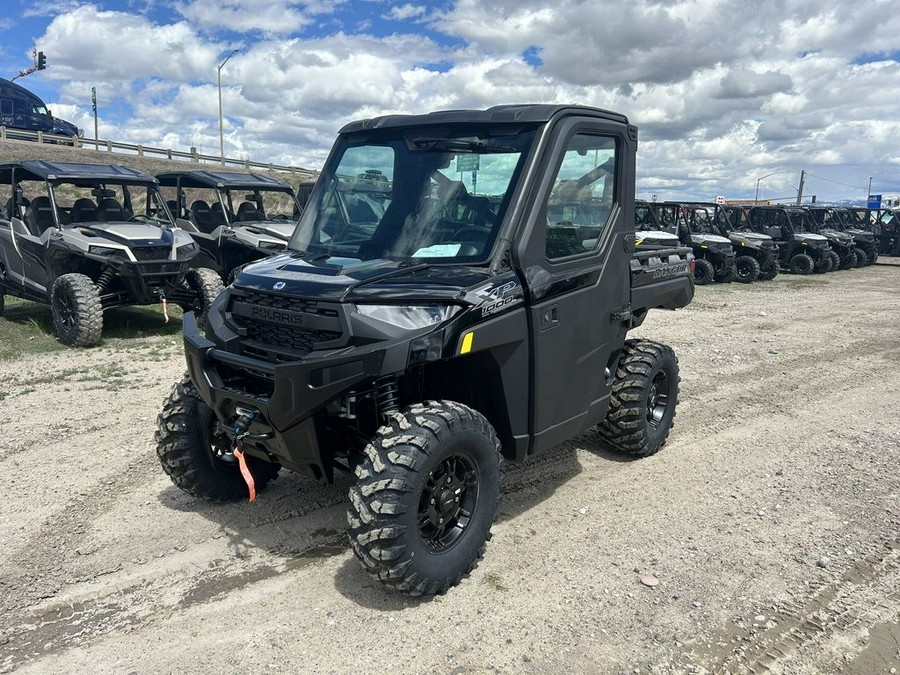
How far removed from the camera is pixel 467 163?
3842mm

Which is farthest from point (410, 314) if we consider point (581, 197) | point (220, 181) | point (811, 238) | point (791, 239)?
point (811, 238)

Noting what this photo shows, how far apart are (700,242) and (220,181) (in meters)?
11.9

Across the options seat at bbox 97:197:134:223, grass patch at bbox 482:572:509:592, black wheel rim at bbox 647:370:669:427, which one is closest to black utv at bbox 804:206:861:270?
black wheel rim at bbox 647:370:669:427

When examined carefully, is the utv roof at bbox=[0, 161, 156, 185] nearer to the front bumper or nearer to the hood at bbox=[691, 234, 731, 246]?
the front bumper

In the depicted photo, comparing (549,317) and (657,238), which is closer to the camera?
(549,317)

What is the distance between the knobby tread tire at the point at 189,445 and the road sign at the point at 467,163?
196cm

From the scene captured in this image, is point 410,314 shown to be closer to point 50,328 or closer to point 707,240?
point 50,328

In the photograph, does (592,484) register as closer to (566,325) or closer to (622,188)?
(566,325)

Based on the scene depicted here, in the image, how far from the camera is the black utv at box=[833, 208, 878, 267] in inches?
918

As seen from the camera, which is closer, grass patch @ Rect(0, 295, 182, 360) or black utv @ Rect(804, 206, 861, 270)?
grass patch @ Rect(0, 295, 182, 360)

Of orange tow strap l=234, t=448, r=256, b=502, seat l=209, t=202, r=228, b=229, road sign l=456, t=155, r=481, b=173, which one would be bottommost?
orange tow strap l=234, t=448, r=256, b=502

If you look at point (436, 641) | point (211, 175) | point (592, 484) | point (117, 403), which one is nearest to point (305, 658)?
point (436, 641)

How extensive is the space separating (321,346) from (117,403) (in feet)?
13.5

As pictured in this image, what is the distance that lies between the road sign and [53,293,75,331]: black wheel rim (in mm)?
6781
